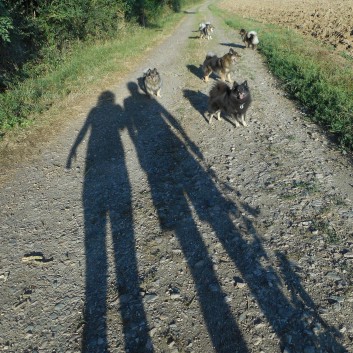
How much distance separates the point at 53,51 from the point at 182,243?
12235 millimetres

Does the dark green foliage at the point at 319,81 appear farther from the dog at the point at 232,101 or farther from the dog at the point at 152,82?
the dog at the point at 152,82

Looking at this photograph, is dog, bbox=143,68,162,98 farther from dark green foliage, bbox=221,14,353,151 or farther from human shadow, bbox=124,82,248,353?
dark green foliage, bbox=221,14,353,151

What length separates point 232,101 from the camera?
274 inches

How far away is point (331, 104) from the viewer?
24.2 feet

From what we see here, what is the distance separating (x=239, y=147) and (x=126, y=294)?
4205 millimetres

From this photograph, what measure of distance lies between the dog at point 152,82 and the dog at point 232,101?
269 cm

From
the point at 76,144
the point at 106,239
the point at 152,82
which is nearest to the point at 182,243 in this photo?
the point at 106,239

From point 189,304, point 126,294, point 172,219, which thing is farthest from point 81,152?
point 189,304

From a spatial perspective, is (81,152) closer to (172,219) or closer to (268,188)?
(172,219)

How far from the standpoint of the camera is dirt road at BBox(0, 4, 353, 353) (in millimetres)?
3201

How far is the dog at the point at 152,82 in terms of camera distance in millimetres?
9429

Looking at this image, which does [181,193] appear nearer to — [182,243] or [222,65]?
[182,243]

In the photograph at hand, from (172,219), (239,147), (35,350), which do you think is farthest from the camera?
(239,147)

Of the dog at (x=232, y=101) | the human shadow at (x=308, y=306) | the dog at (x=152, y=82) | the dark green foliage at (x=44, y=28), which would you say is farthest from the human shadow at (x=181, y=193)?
the dark green foliage at (x=44, y=28)
